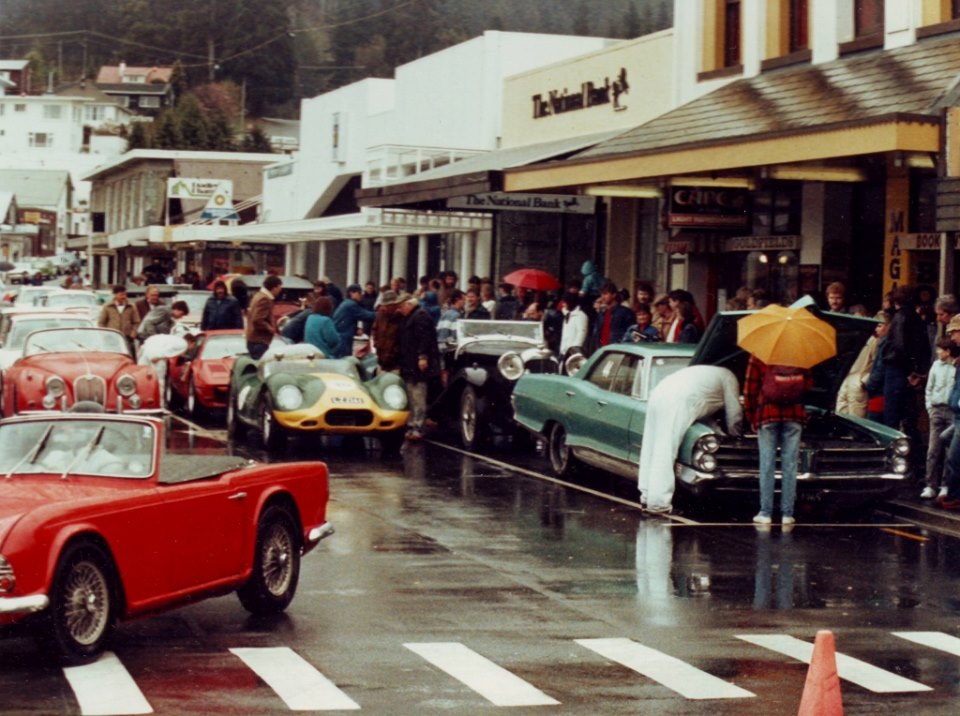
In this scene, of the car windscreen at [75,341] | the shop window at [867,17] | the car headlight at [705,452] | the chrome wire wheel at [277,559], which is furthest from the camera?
the shop window at [867,17]

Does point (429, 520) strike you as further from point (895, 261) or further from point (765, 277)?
point (765, 277)

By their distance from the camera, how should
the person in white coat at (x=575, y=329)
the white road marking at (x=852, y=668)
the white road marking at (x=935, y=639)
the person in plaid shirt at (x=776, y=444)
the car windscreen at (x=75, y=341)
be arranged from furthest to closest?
1. the person in white coat at (x=575, y=329)
2. the car windscreen at (x=75, y=341)
3. the person in plaid shirt at (x=776, y=444)
4. the white road marking at (x=935, y=639)
5. the white road marking at (x=852, y=668)

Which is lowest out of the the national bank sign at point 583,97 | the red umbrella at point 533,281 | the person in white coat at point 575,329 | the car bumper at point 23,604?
Result: the car bumper at point 23,604

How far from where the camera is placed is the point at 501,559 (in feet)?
39.8

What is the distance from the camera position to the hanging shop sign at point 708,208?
24641 mm

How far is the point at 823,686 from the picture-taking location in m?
6.95

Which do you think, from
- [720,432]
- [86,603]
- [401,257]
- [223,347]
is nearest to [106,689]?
[86,603]

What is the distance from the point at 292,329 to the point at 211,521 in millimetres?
14676

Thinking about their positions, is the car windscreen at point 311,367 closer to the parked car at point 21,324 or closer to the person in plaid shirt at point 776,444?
the parked car at point 21,324

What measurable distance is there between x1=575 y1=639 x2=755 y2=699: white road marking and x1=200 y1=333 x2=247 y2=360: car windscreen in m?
14.8

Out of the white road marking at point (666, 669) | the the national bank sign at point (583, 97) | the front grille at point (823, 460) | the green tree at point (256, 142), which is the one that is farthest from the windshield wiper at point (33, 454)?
the green tree at point (256, 142)

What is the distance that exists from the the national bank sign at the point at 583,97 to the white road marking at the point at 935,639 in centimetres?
2090

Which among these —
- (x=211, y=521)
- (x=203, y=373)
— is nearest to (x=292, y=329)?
(x=203, y=373)

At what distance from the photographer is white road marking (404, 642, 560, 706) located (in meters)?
7.84
